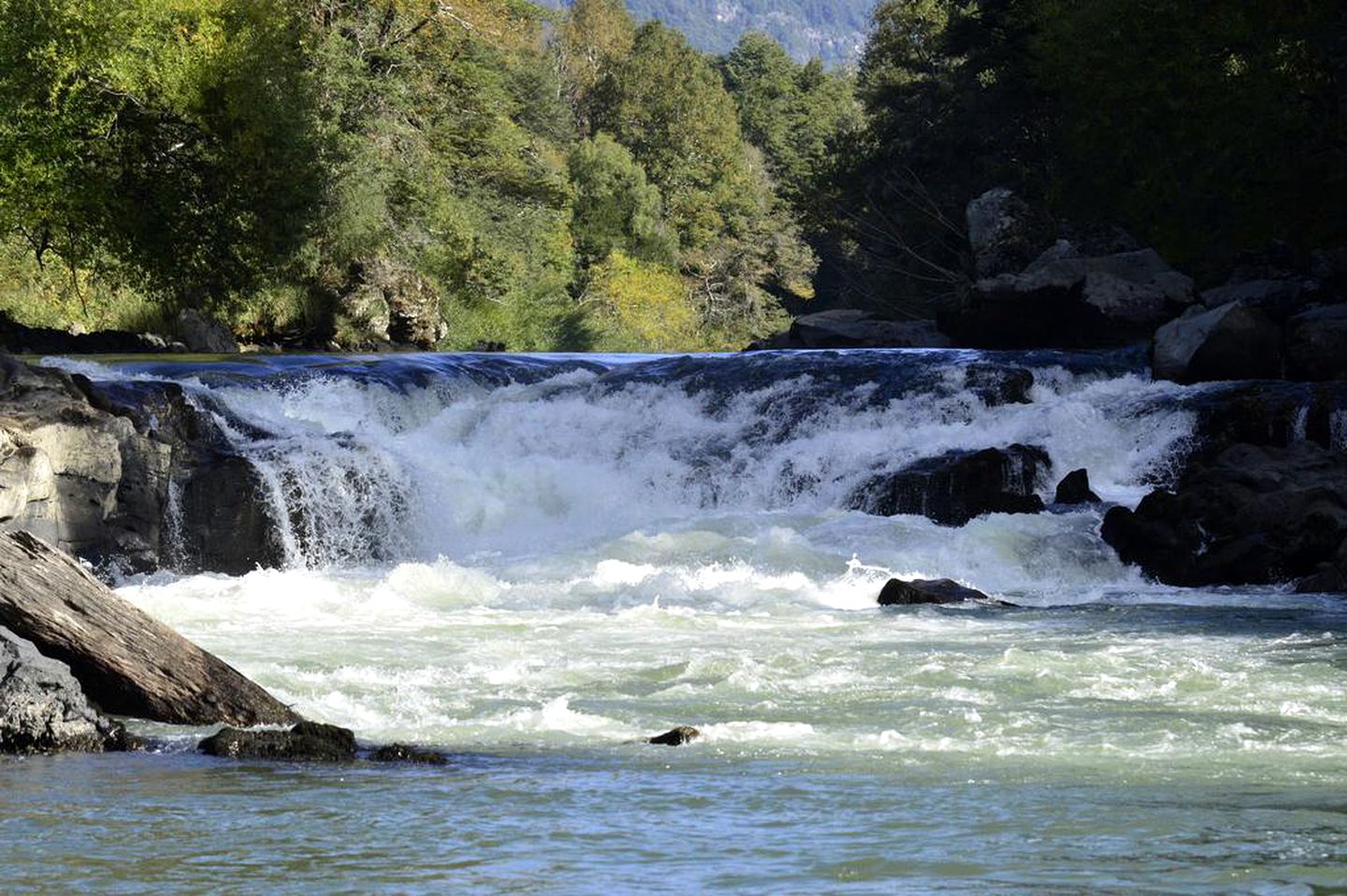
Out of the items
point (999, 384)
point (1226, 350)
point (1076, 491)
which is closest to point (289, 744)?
point (1076, 491)

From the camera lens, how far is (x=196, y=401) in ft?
55.8

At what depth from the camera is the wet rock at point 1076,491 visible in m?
17.4

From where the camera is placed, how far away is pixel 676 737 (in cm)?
764

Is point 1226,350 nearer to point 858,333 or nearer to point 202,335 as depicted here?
point 858,333

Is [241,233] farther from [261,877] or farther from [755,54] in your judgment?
[755,54]

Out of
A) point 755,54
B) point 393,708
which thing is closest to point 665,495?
point 393,708

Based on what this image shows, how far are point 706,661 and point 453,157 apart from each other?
33501 millimetres

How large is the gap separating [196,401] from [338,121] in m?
17.2

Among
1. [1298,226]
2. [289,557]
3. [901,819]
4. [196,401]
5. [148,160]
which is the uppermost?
[148,160]

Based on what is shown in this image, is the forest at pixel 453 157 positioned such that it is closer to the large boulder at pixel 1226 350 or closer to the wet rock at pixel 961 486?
the large boulder at pixel 1226 350

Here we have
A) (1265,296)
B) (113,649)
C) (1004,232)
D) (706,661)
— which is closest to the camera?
(113,649)

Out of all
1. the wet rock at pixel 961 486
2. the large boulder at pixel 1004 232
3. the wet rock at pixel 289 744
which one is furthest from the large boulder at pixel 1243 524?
the large boulder at pixel 1004 232

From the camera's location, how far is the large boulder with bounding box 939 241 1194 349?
2662 cm

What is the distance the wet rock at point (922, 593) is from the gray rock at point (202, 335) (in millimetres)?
18422
